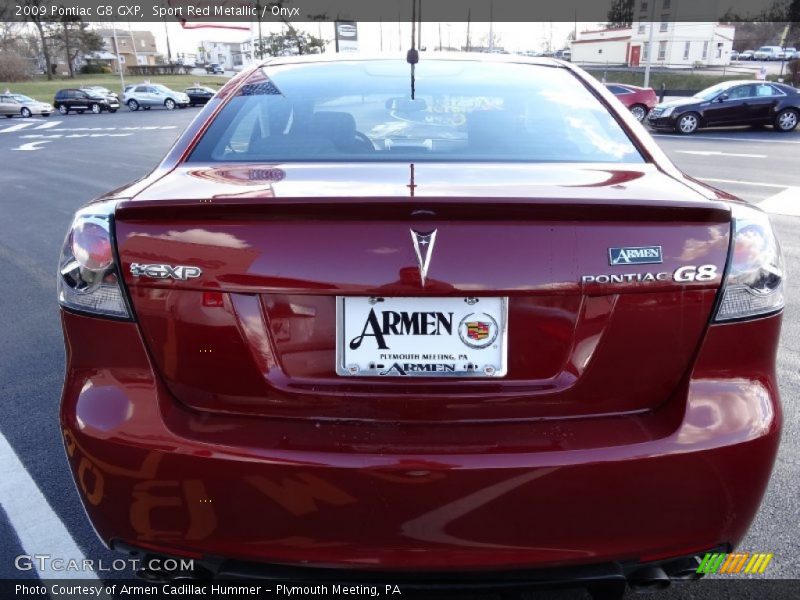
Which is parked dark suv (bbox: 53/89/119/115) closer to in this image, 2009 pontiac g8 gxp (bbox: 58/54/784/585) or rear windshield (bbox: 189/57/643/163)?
rear windshield (bbox: 189/57/643/163)

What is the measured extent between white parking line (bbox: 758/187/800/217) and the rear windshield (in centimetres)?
630

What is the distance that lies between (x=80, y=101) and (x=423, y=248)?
142 feet

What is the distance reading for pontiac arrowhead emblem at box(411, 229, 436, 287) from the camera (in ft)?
4.83

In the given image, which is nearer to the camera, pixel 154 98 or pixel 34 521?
pixel 34 521

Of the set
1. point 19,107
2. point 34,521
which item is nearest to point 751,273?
point 34,521

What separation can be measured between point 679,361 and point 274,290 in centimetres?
99

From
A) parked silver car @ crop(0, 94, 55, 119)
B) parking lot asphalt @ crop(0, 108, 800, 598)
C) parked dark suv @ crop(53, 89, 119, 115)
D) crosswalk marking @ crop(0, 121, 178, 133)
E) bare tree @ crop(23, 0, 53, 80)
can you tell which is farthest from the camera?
bare tree @ crop(23, 0, 53, 80)

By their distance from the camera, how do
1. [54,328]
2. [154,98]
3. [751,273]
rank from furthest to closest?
[154,98] → [54,328] → [751,273]

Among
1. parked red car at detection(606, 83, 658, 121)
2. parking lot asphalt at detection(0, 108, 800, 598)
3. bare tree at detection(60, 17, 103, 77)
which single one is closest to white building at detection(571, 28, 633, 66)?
parked red car at detection(606, 83, 658, 121)

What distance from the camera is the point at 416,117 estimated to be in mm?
2570

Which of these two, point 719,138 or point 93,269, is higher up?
point 93,269

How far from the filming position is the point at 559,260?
58.7 inches

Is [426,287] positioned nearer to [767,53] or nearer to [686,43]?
[686,43]

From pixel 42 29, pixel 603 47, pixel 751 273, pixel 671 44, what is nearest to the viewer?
pixel 751 273
